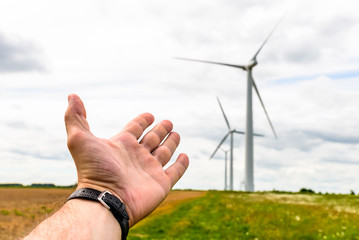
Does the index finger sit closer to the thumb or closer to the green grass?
the thumb

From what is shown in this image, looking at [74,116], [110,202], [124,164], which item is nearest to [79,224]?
[110,202]

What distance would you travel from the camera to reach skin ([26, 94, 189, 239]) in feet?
15.1

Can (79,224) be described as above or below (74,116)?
below

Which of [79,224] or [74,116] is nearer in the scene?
[79,224]

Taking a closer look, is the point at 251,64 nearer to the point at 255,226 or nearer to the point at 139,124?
the point at 255,226

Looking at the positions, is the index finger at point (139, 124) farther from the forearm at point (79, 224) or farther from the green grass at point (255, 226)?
the green grass at point (255, 226)

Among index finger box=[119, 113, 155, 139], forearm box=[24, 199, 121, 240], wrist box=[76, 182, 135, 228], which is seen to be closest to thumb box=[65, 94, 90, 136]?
wrist box=[76, 182, 135, 228]

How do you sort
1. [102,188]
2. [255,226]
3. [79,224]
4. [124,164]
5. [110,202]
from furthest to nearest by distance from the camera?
[255,226], [124,164], [102,188], [110,202], [79,224]

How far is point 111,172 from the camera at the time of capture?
5055mm

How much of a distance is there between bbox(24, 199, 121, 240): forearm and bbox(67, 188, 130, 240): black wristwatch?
49 millimetres

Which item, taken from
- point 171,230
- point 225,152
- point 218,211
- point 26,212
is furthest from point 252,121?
point 171,230

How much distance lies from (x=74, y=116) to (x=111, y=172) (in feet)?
2.77

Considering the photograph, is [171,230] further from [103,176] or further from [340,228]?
[103,176]

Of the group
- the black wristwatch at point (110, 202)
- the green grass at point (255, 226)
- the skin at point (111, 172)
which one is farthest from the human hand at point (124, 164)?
the green grass at point (255, 226)
